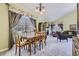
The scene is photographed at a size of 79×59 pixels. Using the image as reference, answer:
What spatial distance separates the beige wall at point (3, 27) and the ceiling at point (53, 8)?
0.29 m

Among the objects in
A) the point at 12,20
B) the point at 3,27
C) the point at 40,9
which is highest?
the point at 40,9

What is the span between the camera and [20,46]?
2.61m

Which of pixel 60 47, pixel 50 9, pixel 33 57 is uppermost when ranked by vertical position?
pixel 50 9

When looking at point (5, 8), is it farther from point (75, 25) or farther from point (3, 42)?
point (75, 25)

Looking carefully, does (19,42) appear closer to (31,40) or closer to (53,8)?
(31,40)

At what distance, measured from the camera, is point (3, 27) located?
8.52 feet

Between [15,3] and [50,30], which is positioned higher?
[15,3]

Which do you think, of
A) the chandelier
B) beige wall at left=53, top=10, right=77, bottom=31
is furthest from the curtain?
beige wall at left=53, top=10, right=77, bottom=31

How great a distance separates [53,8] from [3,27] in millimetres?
962

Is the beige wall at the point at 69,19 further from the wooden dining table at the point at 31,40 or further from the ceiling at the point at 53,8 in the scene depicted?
the wooden dining table at the point at 31,40

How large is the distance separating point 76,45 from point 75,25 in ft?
1.18

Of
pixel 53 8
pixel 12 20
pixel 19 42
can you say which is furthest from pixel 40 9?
pixel 19 42

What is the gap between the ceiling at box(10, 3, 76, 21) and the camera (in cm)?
258

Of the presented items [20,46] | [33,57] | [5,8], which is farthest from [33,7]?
[33,57]
